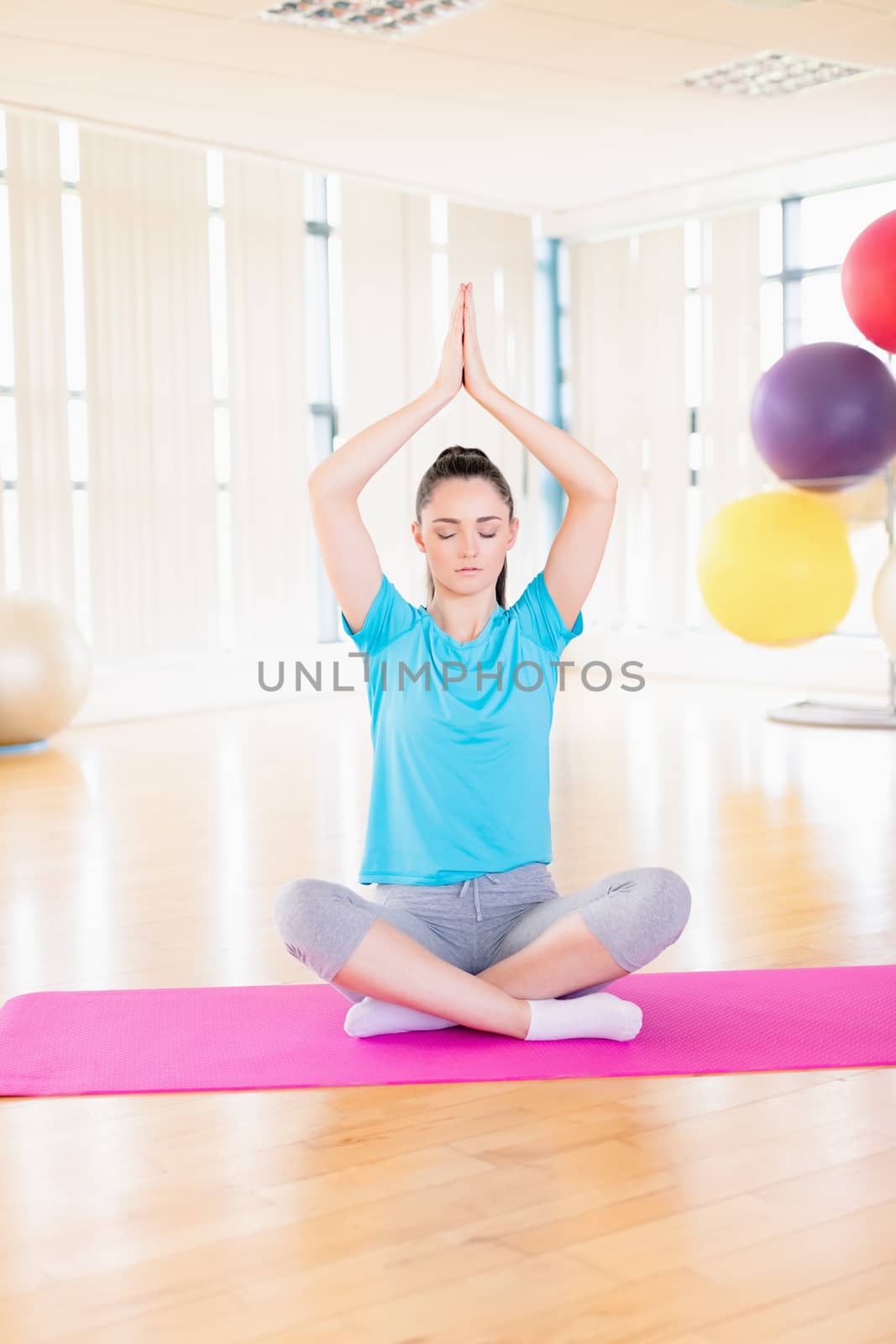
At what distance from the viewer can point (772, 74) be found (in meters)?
5.44

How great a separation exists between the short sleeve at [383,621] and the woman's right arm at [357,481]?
2 centimetres

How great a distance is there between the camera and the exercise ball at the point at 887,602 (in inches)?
190

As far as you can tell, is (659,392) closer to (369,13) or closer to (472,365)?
(369,13)

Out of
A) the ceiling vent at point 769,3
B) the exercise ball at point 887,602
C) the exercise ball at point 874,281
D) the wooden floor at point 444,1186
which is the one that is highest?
the ceiling vent at point 769,3

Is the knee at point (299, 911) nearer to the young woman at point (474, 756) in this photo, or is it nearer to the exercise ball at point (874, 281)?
the young woman at point (474, 756)

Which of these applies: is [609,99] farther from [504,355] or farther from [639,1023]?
[639,1023]

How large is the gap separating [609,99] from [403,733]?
13.4ft

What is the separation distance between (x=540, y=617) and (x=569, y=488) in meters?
0.20

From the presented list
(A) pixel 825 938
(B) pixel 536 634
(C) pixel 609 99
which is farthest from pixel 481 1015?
(C) pixel 609 99

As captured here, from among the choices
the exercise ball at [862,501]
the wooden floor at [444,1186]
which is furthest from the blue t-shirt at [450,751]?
the exercise ball at [862,501]

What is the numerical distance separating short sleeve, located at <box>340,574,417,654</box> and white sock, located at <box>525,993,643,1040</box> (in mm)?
584

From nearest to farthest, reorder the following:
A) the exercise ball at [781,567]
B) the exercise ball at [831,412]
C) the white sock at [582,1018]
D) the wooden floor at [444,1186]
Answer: the wooden floor at [444,1186]
the white sock at [582,1018]
the exercise ball at [831,412]
the exercise ball at [781,567]

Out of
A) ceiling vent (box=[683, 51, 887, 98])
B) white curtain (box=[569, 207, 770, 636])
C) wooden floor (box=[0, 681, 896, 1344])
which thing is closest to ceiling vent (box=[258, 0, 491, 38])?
ceiling vent (box=[683, 51, 887, 98])

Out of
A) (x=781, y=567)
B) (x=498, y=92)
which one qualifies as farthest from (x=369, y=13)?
(x=781, y=567)
